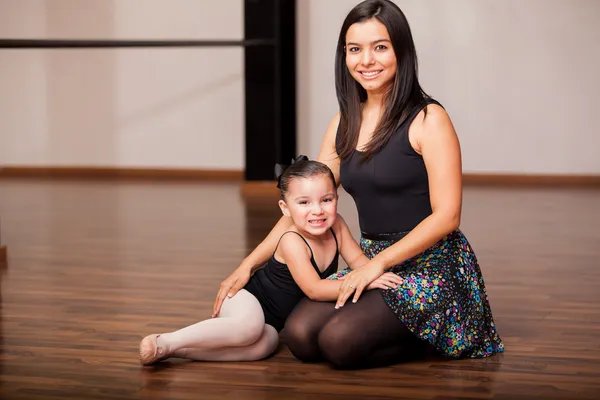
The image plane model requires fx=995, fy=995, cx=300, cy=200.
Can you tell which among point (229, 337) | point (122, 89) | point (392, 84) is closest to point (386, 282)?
point (229, 337)

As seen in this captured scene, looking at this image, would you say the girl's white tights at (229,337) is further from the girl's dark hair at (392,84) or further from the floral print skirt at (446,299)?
the girl's dark hair at (392,84)

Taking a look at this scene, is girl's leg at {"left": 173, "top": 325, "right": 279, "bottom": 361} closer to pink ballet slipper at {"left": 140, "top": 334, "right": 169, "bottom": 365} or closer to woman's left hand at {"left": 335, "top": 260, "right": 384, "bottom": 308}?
pink ballet slipper at {"left": 140, "top": 334, "right": 169, "bottom": 365}

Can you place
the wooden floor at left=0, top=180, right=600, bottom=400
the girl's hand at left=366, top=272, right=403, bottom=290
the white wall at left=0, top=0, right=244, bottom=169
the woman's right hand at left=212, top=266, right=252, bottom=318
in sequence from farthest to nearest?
the white wall at left=0, top=0, right=244, bottom=169
the woman's right hand at left=212, top=266, right=252, bottom=318
the girl's hand at left=366, top=272, right=403, bottom=290
the wooden floor at left=0, top=180, right=600, bottom=400

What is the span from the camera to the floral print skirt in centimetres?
244

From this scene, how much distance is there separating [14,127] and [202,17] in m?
1.68

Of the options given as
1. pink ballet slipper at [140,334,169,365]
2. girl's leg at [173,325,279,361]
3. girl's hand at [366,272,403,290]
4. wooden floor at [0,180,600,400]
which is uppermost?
girl's hand at [366,272,403,290]

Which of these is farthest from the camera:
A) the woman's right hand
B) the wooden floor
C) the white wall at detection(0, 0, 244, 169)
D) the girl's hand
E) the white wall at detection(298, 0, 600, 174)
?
the white wall at detection(0, 0, 244, 169)

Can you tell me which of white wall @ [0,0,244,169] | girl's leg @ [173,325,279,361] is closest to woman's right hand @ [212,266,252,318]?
girl's leg @ [173,325,279,361]

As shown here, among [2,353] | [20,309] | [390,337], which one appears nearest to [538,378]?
[390,337]

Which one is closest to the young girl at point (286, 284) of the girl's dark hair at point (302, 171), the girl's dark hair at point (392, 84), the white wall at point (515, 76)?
the girl's dark hair at point (302, 171)

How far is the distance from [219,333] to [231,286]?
17cm

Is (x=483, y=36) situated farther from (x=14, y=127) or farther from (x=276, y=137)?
(x=14, y=127)

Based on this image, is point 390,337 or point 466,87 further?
point 466,87

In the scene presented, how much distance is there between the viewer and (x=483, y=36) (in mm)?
6934
